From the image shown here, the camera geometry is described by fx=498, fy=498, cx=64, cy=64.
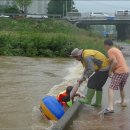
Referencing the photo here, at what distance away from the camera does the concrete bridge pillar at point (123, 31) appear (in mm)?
101938

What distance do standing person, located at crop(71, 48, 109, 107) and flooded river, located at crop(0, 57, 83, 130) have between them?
1363 millimetres

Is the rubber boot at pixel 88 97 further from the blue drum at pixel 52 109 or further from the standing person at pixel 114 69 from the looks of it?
the blue drum at pixel 52 109

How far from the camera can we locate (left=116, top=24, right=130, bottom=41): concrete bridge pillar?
101938 millimetres

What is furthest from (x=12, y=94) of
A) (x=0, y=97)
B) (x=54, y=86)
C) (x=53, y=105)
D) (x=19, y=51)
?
(x=19, y=51)

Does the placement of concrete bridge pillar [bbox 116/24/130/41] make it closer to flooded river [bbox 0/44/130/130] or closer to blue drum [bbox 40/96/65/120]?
flooded river [bbox 0/44/130/130]

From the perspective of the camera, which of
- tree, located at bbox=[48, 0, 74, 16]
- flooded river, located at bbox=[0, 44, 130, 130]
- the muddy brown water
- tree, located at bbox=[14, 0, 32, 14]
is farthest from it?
tree, located at bbox=[48, 0, 74, 16]

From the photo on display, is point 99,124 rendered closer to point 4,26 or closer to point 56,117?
point 56,117

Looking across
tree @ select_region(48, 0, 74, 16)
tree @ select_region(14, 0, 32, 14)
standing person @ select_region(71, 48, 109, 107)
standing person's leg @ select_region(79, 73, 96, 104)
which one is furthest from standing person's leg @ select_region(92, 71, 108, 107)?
tree @ select_region(48, 0, 74, 16)

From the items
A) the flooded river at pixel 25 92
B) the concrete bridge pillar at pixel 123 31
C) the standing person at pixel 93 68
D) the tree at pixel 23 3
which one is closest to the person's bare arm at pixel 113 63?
the standing person at pixel 93 68

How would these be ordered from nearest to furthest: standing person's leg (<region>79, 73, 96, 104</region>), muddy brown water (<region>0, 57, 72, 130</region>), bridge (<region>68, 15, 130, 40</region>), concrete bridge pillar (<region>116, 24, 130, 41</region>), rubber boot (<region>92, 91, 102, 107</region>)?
muddy brown water (<region>0, 57, 72, 130</region>) < standing person's leg (<region>79, 73, 96, 104</region>) < rubber boot (<region>92, 91, 102, 107</region>) < bridge (<region>68, 15, 130, 40</region>) < concrete bridge pillar (<region>116, 24, 130, 41</region>)

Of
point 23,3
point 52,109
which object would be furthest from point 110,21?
point 52,109

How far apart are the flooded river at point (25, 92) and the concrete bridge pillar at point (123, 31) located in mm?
78431

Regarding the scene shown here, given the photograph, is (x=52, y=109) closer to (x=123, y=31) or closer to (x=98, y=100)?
→ (x=98, y=100)

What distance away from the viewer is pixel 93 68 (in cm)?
1105
